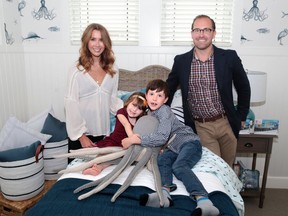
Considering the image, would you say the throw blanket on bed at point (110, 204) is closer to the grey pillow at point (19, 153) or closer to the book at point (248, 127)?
the grey pillow at point (19, 153)

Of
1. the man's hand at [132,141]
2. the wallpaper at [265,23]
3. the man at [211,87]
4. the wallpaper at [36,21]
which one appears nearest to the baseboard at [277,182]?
the man at [211,87]

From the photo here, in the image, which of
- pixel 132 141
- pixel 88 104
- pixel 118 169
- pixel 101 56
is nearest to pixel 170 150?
pixel 132 141

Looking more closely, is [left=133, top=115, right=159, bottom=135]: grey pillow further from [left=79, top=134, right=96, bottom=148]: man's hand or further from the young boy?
[left=79, top=134, right=96, bottom=148]: man's hand

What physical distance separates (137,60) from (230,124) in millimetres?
1247

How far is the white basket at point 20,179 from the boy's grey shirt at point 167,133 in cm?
97

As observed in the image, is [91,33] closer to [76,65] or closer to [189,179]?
[76,65]

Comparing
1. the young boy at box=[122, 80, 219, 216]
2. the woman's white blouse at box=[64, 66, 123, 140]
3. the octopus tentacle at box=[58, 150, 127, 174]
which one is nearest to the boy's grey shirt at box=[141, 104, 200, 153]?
the young boy at box=[122, 80, 219, 216]

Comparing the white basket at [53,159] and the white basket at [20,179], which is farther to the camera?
the white basket at [53,159]

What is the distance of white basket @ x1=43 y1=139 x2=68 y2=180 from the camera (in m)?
2.38

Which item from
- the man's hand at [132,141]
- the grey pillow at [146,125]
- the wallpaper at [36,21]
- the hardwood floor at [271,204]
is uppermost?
the wallpaper at [36,21]

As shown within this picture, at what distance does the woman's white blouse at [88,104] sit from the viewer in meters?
2.15

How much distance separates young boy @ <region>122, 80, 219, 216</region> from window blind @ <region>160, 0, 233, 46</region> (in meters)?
1.21

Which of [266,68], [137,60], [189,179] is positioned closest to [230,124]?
[189,179]

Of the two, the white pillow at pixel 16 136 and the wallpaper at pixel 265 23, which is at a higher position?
the wallpaper at pixel 265 23
